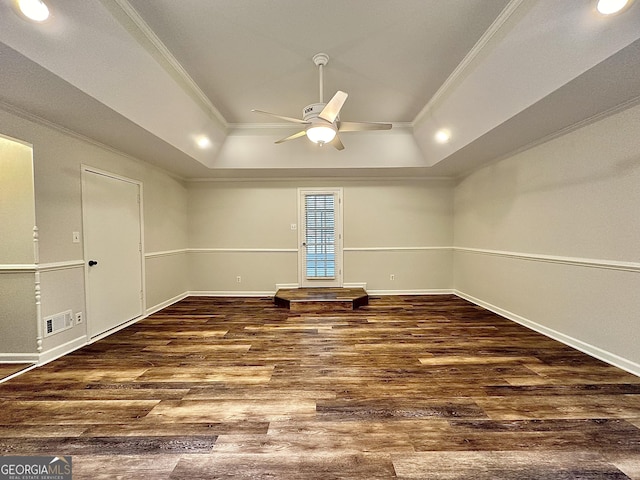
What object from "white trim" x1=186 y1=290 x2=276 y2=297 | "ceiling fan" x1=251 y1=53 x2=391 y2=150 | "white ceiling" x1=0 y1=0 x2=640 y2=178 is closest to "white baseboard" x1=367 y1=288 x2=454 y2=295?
"white trim" x1=186 y1=290 x2=276 y2=297

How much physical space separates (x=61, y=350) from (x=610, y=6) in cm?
522

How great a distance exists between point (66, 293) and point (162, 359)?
4.29 ft

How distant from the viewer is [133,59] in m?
2.35

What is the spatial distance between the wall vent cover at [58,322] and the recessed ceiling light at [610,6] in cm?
501

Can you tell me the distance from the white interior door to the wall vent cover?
0.24 m

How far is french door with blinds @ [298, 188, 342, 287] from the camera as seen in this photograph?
5.45 m

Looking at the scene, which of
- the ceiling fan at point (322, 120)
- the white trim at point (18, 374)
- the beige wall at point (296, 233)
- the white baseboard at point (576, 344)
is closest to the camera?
the white trim at point (18, 374)

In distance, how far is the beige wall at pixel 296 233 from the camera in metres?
5.43

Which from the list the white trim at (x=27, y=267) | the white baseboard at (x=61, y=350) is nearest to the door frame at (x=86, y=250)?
the white baseboard at (x=61, y=350)

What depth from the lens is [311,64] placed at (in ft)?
9.37

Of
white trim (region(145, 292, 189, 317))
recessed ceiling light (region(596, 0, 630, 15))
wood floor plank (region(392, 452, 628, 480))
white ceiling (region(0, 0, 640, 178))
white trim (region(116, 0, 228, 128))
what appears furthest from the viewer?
white trim (region(145, 292, 189, 317))

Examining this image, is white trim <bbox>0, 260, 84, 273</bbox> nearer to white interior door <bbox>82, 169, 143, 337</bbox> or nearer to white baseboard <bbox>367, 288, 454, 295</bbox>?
white interior door <bbox>82, 169, 143, 337</bbox>

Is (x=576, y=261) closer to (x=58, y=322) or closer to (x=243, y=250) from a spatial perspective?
(x=243, y=250)

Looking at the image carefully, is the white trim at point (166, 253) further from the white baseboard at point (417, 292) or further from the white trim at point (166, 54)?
the white baseboard at point (417, 292)
